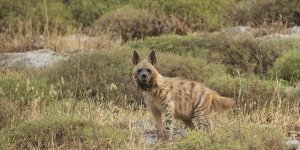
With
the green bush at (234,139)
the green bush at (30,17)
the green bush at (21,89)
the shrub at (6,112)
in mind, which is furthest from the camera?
the green bush at (30,17)

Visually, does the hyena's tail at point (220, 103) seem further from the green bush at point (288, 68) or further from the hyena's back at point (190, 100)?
the green bush at point (288, 68)

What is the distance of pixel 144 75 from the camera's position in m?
11.8

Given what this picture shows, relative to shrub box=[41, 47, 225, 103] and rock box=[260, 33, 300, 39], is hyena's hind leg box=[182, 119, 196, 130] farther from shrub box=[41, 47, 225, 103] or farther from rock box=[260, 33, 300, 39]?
rock box=[260, 33, 300, 39]

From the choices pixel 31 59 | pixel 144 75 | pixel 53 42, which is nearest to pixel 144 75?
pixel 144 75

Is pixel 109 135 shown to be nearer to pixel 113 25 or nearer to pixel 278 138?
pixel 278 138

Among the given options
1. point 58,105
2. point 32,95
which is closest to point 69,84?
point 32,95

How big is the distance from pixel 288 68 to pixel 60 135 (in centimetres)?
674

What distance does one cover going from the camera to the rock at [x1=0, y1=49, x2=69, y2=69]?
810 inches

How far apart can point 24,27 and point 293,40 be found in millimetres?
9592

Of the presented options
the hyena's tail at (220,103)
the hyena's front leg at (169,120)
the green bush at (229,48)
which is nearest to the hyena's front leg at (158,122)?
the hyena's front leg at (169,120)

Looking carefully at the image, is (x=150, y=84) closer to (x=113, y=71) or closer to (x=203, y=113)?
(x=203, y=113)

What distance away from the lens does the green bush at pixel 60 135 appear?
1135 cm

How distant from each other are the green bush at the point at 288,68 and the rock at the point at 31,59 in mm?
5384

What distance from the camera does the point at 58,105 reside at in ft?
46.4
